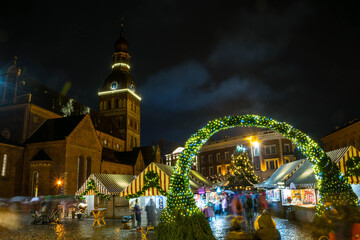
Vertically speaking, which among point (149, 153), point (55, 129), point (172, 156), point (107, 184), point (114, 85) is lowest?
point (107, 184)

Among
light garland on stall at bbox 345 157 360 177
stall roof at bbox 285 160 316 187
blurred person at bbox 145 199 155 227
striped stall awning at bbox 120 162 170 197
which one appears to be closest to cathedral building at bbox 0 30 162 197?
striped stall awning at bbox 120 162 170 197

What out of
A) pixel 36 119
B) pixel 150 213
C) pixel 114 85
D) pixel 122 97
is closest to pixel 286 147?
pixel 122 97

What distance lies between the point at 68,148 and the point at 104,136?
19.0 m

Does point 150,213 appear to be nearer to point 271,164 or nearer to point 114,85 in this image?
point 271,164

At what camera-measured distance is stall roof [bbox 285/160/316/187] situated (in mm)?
16255

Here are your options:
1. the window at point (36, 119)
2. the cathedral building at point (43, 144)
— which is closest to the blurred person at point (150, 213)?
the cathedral building at point (43, 144)

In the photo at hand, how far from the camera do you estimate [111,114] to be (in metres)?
64.5

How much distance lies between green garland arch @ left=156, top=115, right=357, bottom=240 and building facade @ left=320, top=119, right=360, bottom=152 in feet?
109

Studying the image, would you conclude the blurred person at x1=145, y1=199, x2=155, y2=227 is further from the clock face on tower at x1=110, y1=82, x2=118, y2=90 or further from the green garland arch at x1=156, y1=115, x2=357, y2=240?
the clock face on tower at x1=110, y1=82, x2=118, y2=90

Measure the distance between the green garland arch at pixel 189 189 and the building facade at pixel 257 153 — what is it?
38.2 m

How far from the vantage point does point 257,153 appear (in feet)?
184

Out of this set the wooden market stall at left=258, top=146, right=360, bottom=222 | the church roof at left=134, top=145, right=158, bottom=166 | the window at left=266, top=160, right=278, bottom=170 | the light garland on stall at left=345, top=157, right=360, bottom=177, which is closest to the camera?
the light garland on stall at left=345, top=157, right=360, bottom=177

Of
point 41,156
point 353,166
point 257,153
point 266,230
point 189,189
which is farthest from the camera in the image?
point 257,153

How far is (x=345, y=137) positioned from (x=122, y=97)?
4362 cm
